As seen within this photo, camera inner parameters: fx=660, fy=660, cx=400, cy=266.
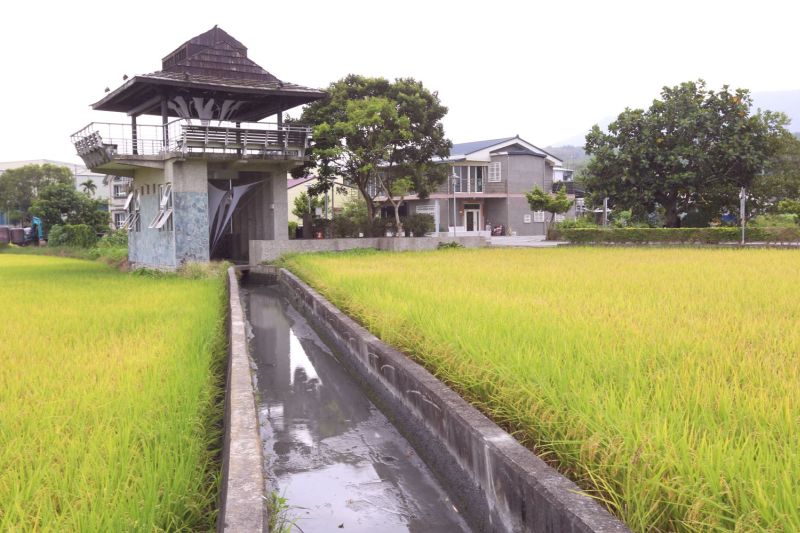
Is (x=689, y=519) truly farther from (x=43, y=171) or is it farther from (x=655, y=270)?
(x=43, y=171)

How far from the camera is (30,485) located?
3.02m

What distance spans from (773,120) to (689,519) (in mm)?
30395

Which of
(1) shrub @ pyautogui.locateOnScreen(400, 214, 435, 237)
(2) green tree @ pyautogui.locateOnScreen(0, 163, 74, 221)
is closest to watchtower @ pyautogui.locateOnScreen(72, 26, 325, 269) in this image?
(1) shrub @ pyautogui.locateOnScreen(400, 214, 435, 237)

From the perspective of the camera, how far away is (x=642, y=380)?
412cm

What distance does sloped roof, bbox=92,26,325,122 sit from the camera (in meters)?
18.7

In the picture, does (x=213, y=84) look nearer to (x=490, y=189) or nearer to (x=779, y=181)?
(x=490, y=189)

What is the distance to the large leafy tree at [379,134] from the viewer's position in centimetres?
2347

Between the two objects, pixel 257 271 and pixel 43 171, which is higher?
pixel 43 171

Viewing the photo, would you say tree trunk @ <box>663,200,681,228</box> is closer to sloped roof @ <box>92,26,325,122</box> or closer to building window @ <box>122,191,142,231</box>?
sloped roof @ <box>92,26,325,122</box>

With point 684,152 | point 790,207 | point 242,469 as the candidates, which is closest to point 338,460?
point 242,469

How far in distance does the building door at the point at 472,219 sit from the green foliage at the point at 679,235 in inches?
419

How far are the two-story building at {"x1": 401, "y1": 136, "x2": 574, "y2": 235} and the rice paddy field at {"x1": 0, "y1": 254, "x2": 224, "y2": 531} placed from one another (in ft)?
103

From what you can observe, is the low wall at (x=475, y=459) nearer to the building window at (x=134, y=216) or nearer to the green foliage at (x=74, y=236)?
the building window at (x=134, y=216)

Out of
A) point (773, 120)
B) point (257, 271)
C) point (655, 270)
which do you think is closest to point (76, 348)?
point (655, 270)
